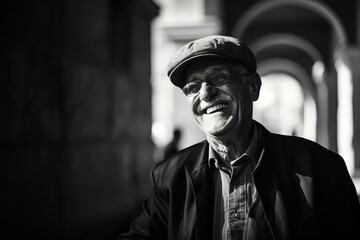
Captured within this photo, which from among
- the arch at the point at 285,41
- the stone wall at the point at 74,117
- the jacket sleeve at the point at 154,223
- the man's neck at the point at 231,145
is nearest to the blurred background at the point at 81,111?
the stone wall at the point at 74,117

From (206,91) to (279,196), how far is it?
451 mm

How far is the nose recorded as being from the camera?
1876 mm

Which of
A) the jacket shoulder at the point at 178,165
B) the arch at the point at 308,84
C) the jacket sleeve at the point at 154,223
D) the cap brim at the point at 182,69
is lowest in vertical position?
the jacket sleeve at the point at 154,223

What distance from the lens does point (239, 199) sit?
188 centimetres

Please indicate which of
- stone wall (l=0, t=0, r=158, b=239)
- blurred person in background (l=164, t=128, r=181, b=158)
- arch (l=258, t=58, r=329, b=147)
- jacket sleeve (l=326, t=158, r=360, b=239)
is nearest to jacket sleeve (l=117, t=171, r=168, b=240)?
jacket sleeve (l=326, t=158, r=360, b=239)

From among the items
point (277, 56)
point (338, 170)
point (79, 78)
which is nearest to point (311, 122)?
point (277, 56)

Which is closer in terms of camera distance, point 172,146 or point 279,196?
point 279,196

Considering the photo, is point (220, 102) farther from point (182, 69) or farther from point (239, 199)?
point (239, 199)

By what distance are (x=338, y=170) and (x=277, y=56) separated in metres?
28.6

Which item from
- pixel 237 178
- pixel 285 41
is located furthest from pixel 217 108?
pixel 285 41

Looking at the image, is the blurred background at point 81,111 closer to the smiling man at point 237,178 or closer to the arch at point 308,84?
the smiling man at point 237,178

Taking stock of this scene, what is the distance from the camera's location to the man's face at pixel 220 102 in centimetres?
188

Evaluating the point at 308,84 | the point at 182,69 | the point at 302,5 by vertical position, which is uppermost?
the point at 302,5

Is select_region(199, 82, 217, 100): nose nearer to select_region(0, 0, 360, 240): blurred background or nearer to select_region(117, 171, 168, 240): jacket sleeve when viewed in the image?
select_region(117, 171, 168, 240): jacket sleeve
